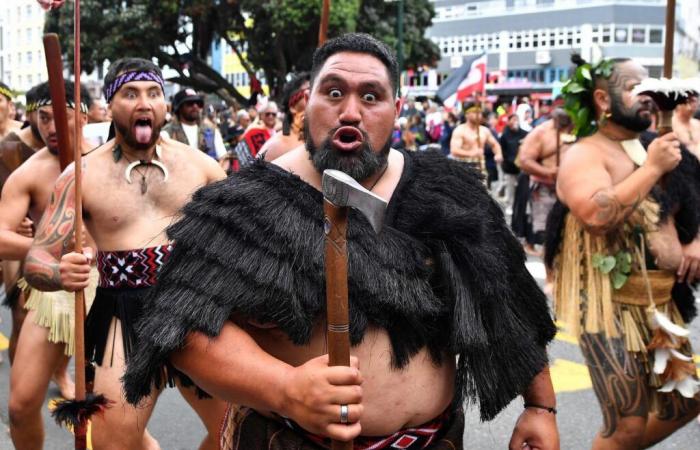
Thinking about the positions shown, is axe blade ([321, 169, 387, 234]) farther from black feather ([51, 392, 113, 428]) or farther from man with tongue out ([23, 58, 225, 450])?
man with tongue out ([23, 58, 225, 450])

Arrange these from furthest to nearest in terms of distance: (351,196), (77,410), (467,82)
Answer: (467,82)
(77,410)
(351,196)

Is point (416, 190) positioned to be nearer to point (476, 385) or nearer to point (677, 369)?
point (476, 385)

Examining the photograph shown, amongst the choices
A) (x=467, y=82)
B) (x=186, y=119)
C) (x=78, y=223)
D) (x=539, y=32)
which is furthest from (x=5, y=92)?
(x=539, y=32)

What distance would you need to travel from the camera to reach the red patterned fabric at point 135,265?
13.1ft

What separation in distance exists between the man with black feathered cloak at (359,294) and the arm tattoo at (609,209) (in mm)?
1357

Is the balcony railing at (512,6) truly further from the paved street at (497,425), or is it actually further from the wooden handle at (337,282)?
the wooden handle at (337,282)

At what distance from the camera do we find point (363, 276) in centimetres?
230

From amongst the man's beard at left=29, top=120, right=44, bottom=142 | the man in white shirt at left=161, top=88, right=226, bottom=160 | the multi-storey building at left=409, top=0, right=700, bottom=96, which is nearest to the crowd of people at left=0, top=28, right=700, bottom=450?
the man's beard at left=29, top=120, right=44, bottom=142

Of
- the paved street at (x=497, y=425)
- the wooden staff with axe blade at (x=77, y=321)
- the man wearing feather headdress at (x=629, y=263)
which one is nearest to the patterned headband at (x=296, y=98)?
the paved street at (x=497, y=425)

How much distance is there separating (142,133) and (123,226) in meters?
0.44

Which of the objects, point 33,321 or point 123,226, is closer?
point 123,226

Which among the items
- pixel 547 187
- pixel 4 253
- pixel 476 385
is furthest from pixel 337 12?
pixel 476 385

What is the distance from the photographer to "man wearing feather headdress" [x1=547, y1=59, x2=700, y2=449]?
396cm

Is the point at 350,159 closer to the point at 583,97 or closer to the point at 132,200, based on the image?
the point at 132,200
